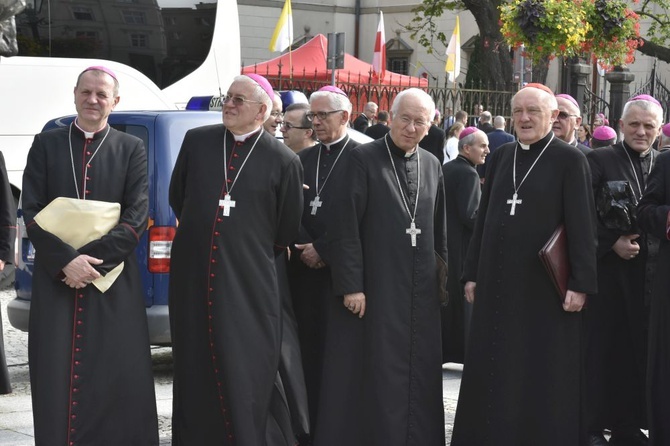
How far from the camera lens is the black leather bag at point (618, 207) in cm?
706

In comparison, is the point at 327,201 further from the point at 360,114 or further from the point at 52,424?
the point at 360,114

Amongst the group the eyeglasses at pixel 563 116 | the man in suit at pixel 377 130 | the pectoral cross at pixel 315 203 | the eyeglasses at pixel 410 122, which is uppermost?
the eyeglasses at pixel 563 116

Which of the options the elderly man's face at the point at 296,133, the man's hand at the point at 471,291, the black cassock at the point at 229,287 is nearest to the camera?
the black cassock at the point at 229,287

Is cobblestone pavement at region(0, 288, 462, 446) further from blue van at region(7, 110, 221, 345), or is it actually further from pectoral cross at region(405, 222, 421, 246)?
pectoral cross at region(405, 222, 421, 246)

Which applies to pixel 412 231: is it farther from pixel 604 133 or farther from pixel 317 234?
pixel 604 133

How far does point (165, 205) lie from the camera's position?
8.09 meters

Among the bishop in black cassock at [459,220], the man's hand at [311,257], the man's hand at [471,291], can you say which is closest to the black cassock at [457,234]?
the bishop in black cassock at [459,220]

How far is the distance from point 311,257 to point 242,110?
39.3 inches

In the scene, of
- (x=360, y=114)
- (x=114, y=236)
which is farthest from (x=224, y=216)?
(x=360, y=114)

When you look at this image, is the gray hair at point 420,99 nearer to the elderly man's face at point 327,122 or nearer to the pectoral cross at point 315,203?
the elderly man's face at point 327,122

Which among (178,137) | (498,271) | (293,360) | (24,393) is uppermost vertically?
(178,137)

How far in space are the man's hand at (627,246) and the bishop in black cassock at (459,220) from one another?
212 centimetres

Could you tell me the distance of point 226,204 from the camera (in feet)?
20.4

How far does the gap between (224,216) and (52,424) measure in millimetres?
1277
